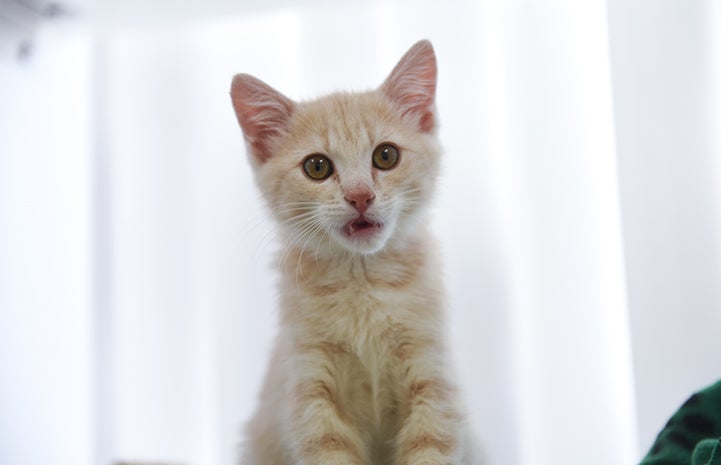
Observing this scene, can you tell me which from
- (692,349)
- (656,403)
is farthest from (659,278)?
(656,403)

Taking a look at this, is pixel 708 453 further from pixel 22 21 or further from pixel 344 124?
pixel 22 21

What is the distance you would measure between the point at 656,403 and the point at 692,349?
15cm

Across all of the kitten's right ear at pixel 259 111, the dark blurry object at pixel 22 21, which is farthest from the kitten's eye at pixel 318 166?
the dark blurry object at pixel 22 21

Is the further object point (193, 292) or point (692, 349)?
point (193, 292)

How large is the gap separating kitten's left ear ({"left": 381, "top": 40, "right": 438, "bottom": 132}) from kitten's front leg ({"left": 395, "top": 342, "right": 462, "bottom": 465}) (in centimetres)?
44

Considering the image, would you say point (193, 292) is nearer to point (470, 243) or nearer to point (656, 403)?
point (470, 243)

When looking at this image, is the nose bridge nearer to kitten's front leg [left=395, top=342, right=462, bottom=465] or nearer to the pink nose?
the pink nose

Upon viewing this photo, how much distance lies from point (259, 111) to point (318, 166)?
170mm

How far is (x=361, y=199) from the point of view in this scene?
1.05m

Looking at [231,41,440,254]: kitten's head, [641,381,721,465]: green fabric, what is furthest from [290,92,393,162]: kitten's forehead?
[641,381,721,465]: green fabric

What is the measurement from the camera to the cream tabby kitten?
1063 millimetres

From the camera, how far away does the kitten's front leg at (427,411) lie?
1.03 meters

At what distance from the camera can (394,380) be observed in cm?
111

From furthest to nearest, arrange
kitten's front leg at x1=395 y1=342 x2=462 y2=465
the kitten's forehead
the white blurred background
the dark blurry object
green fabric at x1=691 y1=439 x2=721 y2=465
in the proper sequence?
the dark blurry object < the white blurred background < the kitten's forehead < kitten's front leg at x1=395 y1=342 x2=462 y2=465 < green fabric at x1=691 y1=439 x2=721 y2=465
